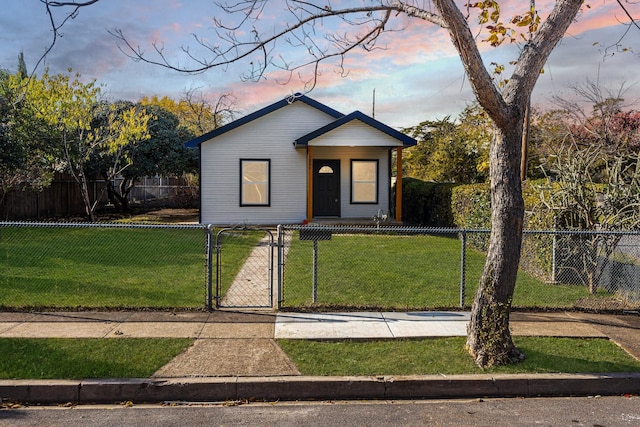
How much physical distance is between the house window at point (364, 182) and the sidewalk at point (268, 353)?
12863 mm

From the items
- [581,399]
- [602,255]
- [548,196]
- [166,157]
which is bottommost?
[581,399]

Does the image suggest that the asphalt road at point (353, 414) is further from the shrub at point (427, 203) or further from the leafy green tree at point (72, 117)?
the leafy green tree at point (72, 117)

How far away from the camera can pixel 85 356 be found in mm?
5883

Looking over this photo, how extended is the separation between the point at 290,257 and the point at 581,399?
824 cm

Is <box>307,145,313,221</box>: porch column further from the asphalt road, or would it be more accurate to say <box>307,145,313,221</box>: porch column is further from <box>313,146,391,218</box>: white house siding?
the asphalt road

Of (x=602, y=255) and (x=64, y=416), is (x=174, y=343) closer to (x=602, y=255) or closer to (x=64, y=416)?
(x=64, y=416)

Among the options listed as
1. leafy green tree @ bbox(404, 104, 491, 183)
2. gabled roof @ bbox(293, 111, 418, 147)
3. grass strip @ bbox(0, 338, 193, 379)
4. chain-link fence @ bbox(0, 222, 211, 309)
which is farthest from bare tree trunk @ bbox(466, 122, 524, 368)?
leafy green tree @ bbox(404, 104, 491, 183)

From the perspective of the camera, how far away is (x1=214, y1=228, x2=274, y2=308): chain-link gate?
26.7 feet

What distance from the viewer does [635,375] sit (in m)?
5.67

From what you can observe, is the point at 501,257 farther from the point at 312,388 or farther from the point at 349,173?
the point at 349,173

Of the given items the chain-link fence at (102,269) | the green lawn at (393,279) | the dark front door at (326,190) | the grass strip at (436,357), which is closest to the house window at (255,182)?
the dark front door at (326,190)

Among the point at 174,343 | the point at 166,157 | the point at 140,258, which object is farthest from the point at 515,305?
the point at 166,157

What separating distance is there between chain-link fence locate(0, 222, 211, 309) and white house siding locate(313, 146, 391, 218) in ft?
22.5

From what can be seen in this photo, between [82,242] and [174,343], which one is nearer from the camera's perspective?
[174,343]
